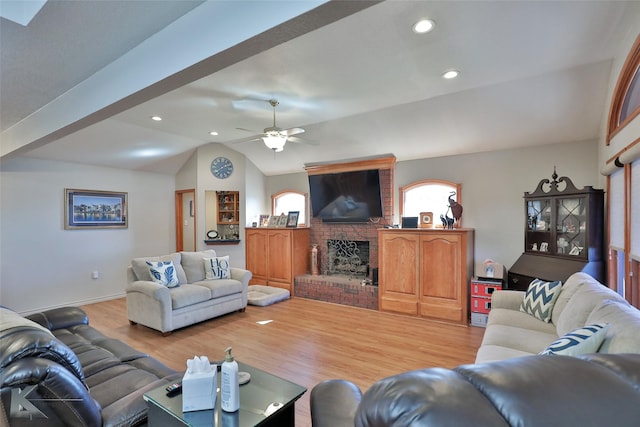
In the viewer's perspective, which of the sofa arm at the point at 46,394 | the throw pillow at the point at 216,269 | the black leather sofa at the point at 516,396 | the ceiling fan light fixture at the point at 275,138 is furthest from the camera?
the throw pillow at the point at 216,269

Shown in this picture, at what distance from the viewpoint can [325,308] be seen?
500 centimetres

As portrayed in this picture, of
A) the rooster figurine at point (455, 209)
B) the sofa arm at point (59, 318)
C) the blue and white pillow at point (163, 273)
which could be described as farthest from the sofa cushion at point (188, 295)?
the rooster figurine at point (455, 209)

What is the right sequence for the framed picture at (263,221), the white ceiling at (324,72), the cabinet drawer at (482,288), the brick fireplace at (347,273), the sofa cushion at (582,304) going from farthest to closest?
the framed picture at (263,221)
the brick fireplace at (347,273)
the cabinet drawer at (482,288)
the sofa cushion at (582,304)
the white ceiling at (324,72)

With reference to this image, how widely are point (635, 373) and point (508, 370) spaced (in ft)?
0.93

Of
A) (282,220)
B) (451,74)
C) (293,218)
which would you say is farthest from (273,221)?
(451,74)

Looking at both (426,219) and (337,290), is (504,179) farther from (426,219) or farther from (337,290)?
(337,290)

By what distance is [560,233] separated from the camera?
361cm

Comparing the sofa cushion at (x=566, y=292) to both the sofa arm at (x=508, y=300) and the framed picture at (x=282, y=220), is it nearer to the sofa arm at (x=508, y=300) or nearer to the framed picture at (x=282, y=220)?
the sofa arm at (x=508, y=300)

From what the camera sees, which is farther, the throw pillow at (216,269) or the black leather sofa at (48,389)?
the throw pillow at (216,269)

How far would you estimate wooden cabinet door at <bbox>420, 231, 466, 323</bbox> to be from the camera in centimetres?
418

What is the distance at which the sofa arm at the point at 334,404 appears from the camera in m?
1.24

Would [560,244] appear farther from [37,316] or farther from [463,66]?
[37,316]

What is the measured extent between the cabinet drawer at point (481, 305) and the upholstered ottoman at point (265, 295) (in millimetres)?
3088

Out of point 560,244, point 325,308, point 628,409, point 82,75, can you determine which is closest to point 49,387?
point 628,409
